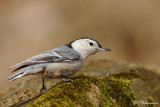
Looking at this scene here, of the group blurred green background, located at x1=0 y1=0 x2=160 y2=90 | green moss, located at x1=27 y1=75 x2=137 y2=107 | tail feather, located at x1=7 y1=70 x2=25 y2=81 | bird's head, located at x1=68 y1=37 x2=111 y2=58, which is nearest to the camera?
green moss, located at x1=27 y1=75 x2=137 y2=107

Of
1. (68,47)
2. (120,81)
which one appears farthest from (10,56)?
(120,81)

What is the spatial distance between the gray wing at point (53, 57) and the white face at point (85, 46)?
0.23 meters

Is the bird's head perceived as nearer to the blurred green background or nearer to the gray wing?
the gray wing

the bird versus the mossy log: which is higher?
the bird

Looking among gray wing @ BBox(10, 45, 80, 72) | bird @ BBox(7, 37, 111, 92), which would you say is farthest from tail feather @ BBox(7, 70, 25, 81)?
gray wing @ BBox(10, 45, 80, 72)

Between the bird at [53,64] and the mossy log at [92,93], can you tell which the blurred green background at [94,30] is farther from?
the bird at [53,64]

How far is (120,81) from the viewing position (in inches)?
183

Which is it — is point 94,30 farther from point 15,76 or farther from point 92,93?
point 92,93

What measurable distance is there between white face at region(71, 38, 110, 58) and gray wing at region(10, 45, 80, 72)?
23cm

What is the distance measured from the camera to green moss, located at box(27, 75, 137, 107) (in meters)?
3.32

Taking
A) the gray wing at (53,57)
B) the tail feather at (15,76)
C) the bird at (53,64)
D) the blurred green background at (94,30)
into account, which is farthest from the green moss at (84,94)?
the blurred green background at (94,30)

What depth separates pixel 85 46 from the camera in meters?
5.23

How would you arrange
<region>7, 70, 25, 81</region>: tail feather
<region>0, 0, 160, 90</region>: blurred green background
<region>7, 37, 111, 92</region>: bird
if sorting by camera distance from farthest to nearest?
1. <region>0, 0, 160, 90</region>: blurred green background
2. <region>7, 37, 111, 92</region>: bird
3. <region>7, 70, 25, 81</region>: tail feather

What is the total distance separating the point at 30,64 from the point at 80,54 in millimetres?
1078
